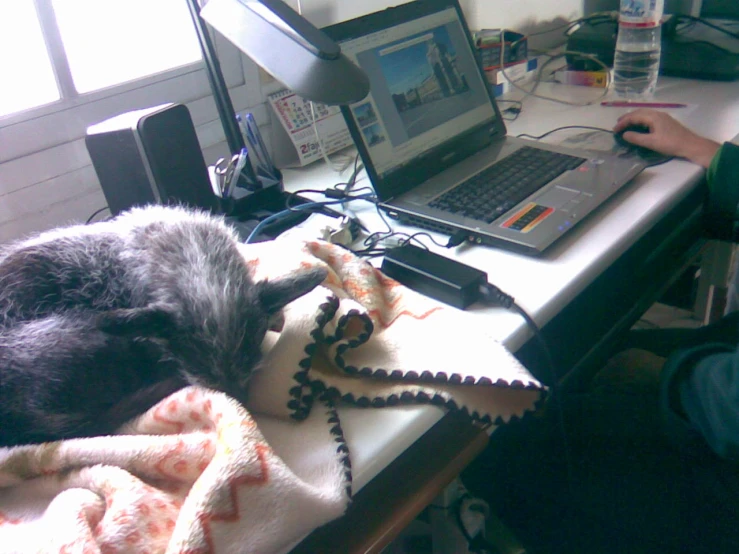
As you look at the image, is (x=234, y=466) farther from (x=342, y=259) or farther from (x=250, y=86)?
(x=250, y=86)

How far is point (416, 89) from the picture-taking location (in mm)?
1058

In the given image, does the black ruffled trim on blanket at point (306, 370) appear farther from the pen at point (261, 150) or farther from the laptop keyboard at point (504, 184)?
the pen at point (261, 150)

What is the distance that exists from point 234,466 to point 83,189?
72 centimetres

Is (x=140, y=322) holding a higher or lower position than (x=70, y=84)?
lower

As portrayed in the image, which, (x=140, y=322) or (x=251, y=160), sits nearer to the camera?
(x=140, y=322)

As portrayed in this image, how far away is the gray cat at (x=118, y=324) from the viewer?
52cm

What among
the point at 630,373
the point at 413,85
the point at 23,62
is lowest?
the point at 630,373

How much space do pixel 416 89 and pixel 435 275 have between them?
44cm

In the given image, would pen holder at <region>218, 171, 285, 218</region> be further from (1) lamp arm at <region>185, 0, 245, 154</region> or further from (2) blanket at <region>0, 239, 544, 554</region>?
(2) blanket at <region>0, 239, 544, 554</region>

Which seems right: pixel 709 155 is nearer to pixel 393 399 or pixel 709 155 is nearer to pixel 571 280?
pixel 571 280

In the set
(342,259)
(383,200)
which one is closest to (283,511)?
(342,259)

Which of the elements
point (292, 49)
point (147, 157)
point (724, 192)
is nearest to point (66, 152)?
point (147, 157)

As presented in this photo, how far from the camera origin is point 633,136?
1124 mm

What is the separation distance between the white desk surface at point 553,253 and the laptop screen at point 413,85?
13 cm
